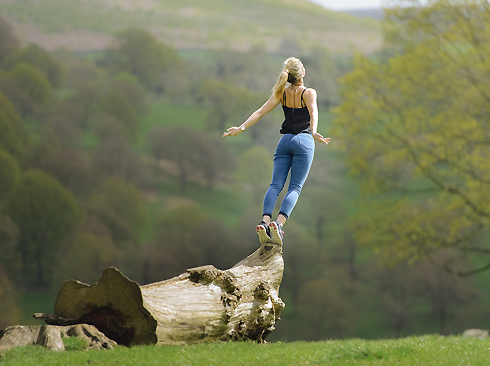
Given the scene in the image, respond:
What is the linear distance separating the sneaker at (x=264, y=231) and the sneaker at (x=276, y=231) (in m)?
0.06

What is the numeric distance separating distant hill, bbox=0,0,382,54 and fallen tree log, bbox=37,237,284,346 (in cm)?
2946

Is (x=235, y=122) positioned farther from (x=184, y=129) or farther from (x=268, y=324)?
(x=268, y=324)

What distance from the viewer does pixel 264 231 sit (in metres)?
7.84

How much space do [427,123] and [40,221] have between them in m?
19.0

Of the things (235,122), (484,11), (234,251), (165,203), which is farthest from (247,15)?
(484,11)

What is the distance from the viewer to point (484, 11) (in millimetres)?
17953

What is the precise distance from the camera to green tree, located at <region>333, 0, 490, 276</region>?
1783cm

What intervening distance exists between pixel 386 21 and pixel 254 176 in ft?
42.4

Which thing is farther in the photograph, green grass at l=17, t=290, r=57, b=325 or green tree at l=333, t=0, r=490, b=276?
green grass at l=17, t=290, r=57, b=325

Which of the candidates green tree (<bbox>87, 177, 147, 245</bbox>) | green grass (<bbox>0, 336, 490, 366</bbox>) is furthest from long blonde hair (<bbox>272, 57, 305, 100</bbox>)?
green tree (<bbox>87, 177, 147, 245</bbox>)

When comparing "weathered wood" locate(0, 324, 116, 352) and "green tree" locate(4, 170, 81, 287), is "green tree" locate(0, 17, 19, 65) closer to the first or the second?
"green tree" locate(4, 170, 81, 287)

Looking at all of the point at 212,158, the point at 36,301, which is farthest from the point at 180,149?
the point at 36,301

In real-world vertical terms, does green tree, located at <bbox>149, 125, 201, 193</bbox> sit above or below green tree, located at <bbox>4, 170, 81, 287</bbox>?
above

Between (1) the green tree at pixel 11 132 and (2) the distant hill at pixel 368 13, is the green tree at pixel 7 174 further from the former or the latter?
(2) the distant hill at pixel 368 13
